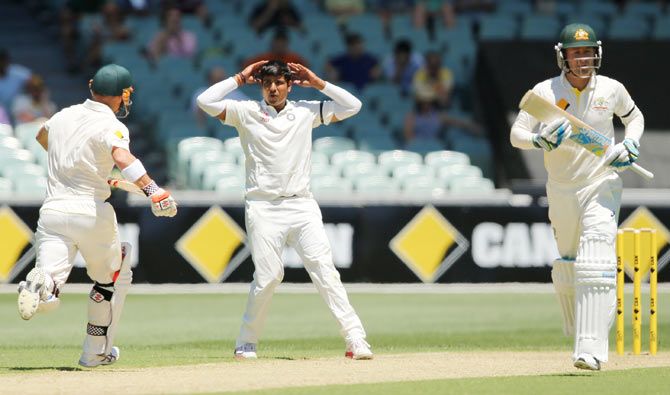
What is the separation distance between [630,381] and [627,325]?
16.2ft

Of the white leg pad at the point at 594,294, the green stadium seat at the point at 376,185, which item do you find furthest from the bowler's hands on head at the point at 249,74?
the green stadium seat at the point at 376,185

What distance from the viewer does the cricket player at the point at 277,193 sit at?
359 inches

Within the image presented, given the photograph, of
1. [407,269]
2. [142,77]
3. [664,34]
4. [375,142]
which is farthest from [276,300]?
[664,34]

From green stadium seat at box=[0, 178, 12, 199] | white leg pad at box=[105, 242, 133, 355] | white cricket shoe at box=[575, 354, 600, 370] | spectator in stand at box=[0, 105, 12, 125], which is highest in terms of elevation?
spectator in stand at box=[0, 105, 12, 125]

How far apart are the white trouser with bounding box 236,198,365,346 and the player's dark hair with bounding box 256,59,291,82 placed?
2.65 feet

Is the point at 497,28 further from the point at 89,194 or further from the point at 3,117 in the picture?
the point at 89,194

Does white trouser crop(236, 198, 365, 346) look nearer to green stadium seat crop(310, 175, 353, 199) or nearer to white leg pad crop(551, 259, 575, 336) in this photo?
white leg pad crop(551, 259, 575, 336)

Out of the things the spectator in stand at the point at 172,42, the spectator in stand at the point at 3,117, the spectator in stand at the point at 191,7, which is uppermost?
the spectator in stand at the point at 191,7

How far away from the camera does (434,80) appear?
17.9 m

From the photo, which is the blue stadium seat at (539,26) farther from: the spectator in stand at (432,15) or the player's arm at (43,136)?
the player's arm at (43,136)

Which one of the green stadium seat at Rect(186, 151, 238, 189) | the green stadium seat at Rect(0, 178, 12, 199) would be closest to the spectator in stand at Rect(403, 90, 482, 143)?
the green stadium seat at Rect(186, 151, 238, 189)

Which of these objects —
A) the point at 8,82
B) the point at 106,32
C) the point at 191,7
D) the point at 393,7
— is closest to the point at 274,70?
the point at 8,82

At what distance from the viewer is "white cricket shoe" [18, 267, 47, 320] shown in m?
7.88

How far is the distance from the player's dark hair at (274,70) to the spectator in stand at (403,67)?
9069 millimetres
